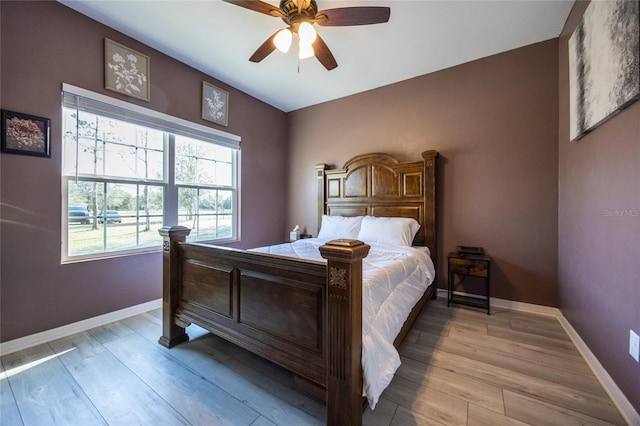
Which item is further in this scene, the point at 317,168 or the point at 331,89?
the point at 317,168

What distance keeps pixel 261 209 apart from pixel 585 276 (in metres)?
3.83

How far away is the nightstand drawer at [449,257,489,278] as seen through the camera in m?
2.61

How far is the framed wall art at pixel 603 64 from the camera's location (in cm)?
133

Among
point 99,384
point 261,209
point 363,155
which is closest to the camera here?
point 99,384

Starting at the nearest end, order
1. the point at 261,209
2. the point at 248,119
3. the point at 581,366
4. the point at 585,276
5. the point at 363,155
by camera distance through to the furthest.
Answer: the point at 581,366 < the point at 585,276 < the point at 363,155 < the point at 248,119 < the point at 261,209

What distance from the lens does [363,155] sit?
11.9ft

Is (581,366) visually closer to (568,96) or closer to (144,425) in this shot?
(568,96)

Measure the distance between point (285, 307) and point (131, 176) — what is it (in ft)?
8.01

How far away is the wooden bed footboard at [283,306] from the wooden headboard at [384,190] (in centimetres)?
216

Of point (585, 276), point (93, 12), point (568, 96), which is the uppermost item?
point (93, 12)

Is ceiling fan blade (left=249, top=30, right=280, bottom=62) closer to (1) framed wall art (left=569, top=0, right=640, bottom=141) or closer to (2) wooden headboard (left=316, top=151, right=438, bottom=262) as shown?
(2) wooden headboard (left=316, top=151, right=438, bottom=262)

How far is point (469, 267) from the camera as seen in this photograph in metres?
2.70

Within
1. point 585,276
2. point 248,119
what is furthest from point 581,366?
point 248,119

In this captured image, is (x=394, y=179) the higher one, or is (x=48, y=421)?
(x=394, y=179)
